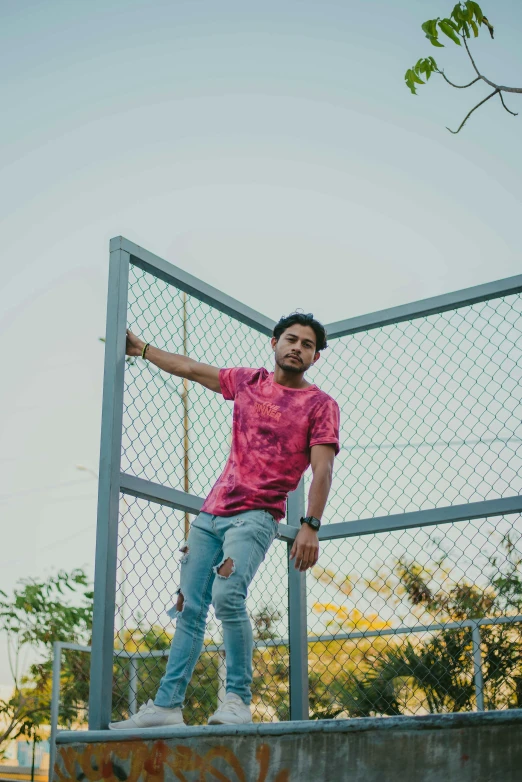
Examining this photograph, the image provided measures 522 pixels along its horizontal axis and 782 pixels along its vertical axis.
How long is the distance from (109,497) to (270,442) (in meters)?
0.68

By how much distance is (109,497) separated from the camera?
10.0 feet

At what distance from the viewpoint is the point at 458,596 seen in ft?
18.5

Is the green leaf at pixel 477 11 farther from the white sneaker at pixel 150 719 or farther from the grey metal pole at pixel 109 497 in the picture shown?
the white sneaker at pixel 150 719

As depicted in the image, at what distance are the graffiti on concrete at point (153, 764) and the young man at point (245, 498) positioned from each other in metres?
0.25

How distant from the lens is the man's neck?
348 centimetres

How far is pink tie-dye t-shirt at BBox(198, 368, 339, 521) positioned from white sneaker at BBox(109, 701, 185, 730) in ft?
2.44

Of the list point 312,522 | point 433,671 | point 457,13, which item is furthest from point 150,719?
point 457,13

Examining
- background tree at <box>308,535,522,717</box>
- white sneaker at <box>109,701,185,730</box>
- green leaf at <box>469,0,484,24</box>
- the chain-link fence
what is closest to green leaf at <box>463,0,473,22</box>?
green leaf at <box>469,0,484,24</box>

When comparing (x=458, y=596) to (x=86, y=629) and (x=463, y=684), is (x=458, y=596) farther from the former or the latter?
(x=86, y=629)

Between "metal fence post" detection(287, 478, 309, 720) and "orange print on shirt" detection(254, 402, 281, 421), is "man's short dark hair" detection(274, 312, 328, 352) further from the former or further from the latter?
"metal fence post" detection(287, 478, 309, 720)

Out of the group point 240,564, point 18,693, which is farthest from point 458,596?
point 18,693

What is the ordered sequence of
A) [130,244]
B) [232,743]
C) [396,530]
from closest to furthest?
[232,743] → [130,244] → [396,530]

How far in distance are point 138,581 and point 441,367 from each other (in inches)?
67.8

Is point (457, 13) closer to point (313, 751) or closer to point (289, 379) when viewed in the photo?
point (289, 379)
